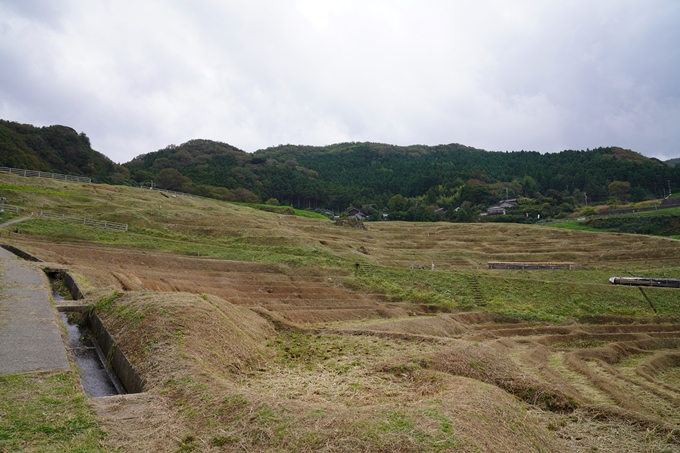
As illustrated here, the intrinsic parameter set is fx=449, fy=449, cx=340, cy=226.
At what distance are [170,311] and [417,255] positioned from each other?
4345 centimetres

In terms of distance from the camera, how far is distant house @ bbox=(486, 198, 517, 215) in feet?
321

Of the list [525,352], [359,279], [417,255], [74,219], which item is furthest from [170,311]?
[417,255]

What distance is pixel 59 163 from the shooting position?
77.7 metres

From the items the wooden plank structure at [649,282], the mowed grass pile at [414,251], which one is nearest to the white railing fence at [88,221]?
the mowed grass pile at [414,251]

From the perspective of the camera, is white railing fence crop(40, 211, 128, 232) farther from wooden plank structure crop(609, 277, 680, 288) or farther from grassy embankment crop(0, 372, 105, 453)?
wooden plank structure crop(609, 277, 680, 288)

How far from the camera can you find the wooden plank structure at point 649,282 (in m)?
34.2

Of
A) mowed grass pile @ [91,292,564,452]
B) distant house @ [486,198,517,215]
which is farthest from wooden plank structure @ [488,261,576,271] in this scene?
distant house @ [486,198,517,215]

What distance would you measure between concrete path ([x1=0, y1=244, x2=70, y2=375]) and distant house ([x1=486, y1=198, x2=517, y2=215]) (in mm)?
93775

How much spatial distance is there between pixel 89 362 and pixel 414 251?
158ft

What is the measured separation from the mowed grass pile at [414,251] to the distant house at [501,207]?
1113 inches

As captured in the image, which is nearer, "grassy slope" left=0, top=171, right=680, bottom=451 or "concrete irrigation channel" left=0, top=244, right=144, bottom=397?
"grassy slope" left=0, top=171, right=680, bottom=451

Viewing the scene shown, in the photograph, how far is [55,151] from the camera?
264 ft

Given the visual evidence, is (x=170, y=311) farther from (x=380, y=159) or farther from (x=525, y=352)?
(x=380, y=159)

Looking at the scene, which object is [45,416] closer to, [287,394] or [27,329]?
[287,394]
